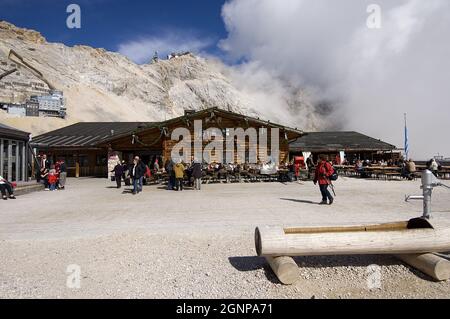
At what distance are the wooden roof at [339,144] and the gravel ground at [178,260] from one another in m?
21.2

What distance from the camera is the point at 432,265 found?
4254mm

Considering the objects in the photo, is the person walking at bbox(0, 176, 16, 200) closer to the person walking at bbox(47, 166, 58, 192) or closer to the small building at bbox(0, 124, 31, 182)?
the small building at bbox(0, 124, 31, 182)

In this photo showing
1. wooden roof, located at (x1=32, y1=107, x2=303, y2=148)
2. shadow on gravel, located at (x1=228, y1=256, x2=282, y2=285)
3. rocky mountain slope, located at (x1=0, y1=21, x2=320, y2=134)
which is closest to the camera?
shadow on gravel, located at (x1=228, y1=256, x2=282, y2=285)

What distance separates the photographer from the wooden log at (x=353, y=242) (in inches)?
170

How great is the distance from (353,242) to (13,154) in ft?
55.0

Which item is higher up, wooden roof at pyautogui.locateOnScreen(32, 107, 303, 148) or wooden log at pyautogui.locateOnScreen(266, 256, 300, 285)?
wooden roof at pyautogui.locateOnScreen(32, 107, 303, 148)

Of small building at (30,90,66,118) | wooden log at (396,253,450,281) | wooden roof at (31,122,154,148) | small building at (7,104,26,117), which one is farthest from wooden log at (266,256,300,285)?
small building at (30,90,66,118)

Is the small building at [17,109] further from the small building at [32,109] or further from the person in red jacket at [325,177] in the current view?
the person in red jacket at [325,177]

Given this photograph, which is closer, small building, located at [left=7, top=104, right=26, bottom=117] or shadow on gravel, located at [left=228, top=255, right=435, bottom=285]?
shadow on gravel, located at [left=228, top=255, right=435, bottom=285]

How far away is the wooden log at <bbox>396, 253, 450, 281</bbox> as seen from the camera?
421 centimetres

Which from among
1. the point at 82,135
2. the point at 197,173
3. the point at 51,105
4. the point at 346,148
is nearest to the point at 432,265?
the point at 197,173

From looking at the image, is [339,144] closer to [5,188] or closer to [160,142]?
[160,142]

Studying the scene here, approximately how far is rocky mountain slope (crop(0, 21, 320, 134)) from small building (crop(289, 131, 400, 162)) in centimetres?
3954
